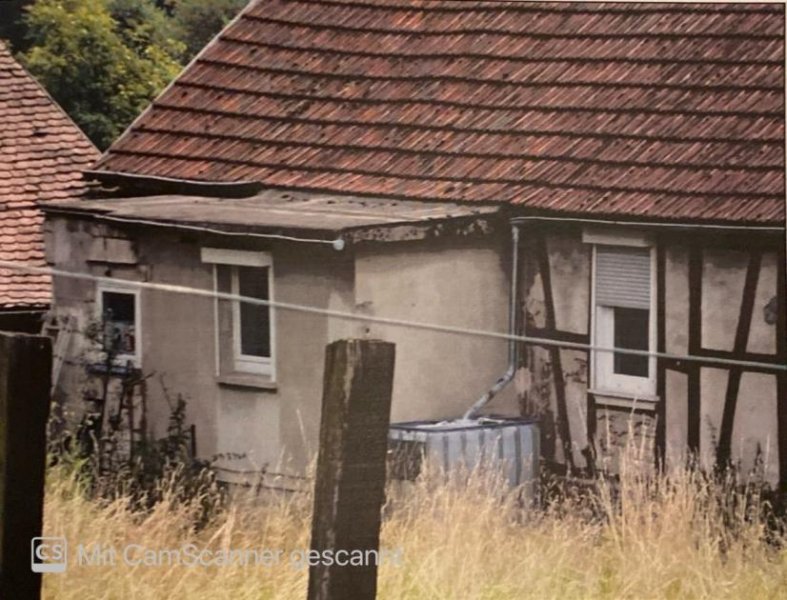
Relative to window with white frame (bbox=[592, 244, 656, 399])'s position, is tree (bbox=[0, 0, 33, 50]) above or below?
above

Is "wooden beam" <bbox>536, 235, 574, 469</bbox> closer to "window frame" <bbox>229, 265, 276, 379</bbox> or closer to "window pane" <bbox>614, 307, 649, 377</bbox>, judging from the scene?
"window pane" <bbox>614, 307, 649, 377</bbox>

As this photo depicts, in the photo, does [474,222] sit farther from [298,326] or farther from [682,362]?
[682,362]

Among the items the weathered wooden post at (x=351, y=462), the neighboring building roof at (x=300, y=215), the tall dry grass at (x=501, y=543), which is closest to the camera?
the weathered wooden post at (x=351, y=462)

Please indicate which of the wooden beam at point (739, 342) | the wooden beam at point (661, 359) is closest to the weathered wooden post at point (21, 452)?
the wooden beam at point (661, 359)

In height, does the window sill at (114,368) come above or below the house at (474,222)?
below

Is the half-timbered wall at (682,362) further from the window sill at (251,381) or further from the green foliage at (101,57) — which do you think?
the green foliage at (101,57)

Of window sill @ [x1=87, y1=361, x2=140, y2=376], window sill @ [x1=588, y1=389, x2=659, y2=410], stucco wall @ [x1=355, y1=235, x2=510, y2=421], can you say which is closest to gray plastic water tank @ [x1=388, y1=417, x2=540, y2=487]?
stucco wall @ [x1=355, y1=235, x2=510, y2=421]

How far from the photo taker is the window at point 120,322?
3596mm

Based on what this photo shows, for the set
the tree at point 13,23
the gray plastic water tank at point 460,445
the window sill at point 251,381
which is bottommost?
the gray plastic water tank at point 460,445

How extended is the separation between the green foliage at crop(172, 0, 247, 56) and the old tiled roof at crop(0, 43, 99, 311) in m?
0.37

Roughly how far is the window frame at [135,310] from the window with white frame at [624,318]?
113cm

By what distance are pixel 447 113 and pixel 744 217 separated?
799 millimetres

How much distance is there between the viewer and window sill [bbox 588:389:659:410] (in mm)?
3410

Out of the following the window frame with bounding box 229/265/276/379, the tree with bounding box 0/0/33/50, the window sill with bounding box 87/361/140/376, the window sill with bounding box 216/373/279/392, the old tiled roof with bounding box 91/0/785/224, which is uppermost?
the tree with bounding box 0/0/33/50
